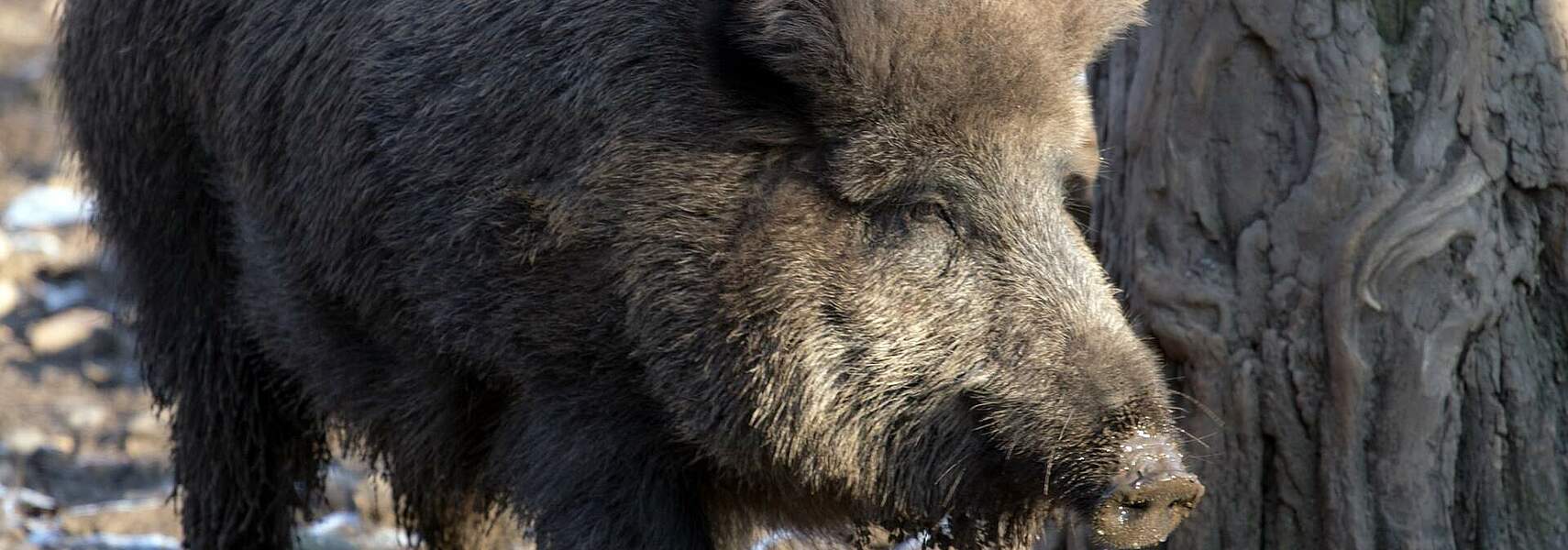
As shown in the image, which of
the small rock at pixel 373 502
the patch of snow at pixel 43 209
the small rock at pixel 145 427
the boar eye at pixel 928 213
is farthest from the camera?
the patch of snow at pixel 43 209

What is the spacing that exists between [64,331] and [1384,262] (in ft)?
16.9

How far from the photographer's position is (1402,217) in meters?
3.30

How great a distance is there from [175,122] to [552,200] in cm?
138

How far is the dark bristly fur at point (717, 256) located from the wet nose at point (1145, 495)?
3 centimetres

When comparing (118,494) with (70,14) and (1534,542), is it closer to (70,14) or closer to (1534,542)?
(70,14)

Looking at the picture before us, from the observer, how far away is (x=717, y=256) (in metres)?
2.93

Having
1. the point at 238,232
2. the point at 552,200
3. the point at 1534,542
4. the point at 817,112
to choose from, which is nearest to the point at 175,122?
the point at 238,232

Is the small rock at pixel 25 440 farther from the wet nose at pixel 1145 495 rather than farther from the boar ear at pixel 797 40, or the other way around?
the wet nose at pixel 1145 495

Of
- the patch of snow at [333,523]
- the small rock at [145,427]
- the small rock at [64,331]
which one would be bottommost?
the patch of snow at [333,523]

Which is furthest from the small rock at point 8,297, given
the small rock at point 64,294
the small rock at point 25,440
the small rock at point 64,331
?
A: the small rock at point 25,440

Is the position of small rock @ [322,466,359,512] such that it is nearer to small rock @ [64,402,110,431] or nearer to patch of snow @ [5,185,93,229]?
small rock @ [64,402,110,431]

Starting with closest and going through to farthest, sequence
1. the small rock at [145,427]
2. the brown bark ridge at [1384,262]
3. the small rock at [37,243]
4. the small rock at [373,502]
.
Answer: the brown bark ridge at [1384,262]
the small rock at [373,502]
the small rock at [145,427]
the small rock at [37,243]

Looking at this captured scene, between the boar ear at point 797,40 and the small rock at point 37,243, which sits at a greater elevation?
the boar ear at point 797,40

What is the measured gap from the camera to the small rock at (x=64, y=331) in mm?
6637
